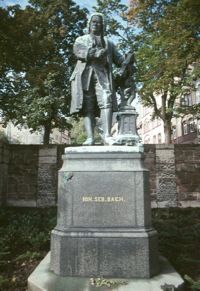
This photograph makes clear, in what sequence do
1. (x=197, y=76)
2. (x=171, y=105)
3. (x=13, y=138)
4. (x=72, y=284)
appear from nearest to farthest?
(x=72, y=284) < (x=197, y=76) < (x=171, y=105) < (x=13, y=138)

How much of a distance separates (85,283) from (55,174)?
32.1 feet

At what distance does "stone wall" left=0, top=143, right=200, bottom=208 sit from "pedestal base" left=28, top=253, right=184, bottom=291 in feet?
30.3

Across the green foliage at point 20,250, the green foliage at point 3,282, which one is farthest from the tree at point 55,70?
the green foliage at point 3,282

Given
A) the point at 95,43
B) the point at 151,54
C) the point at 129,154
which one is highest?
the point at 151,54

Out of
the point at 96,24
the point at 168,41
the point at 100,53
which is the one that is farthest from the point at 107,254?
the point at 168,41

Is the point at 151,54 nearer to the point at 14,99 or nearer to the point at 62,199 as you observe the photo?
the point at 14,99

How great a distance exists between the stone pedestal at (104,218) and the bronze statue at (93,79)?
750 millimetres

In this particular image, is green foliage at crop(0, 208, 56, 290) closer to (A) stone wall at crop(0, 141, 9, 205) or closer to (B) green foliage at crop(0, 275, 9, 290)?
(B) green foliage at crop(0, 275, 9, 290)

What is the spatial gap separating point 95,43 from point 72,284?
385 centimetres

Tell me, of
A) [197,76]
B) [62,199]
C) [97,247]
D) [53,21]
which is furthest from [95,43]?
[53,21]

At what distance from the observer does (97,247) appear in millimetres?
4973

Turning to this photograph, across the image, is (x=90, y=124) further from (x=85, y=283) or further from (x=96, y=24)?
(x=85, y=283)

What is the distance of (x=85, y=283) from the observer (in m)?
4.67

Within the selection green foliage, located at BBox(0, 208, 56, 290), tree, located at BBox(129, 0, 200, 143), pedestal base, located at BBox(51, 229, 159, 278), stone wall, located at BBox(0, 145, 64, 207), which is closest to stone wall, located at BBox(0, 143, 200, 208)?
stone wall, located at BBox(0, 145, 64, 207)
